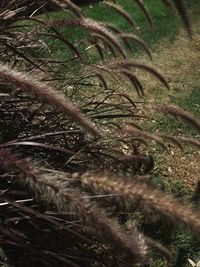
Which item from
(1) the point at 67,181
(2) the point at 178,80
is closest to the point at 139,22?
(2) the point at 178,80

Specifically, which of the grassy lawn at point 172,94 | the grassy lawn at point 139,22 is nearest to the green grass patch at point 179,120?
the grassy lawn at point 172,94

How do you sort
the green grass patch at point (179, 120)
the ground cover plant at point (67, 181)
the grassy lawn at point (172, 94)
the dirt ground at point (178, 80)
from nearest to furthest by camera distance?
1. the ground cover plant at point (67, 181)
2. the grassy lawn at point (172, 94)
3. the dirt ground at point (178, 80)
4. the green grass patch at point (179, 120)

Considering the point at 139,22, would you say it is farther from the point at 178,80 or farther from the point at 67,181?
the point at 67,181

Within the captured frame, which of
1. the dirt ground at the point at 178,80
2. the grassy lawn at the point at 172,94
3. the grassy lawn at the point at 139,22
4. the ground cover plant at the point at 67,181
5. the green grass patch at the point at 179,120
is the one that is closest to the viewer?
the ground cover plant at the point at 67,181

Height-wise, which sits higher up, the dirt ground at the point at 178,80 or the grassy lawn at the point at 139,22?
the grassy lawn at the point at 139,22

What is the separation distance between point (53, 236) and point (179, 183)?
1.51m

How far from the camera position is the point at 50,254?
265 centimetres

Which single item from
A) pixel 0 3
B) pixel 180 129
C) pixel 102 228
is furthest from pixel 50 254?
pixel 180 129

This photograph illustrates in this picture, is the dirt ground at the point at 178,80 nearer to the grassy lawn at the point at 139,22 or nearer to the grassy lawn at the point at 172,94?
the grassy lawn at the point at 172,94

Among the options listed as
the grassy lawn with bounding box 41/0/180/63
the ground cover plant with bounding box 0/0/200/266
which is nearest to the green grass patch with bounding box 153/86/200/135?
the ground cover plant with bounding box 0/0/200/266

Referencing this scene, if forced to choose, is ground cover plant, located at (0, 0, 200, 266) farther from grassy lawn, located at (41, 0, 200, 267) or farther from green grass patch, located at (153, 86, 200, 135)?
green grass patch, located at (153, 86, 200, 135)

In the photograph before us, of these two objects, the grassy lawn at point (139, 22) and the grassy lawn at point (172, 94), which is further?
the grassy lawn at point (139, 22)

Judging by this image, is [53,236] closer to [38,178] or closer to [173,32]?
[38,178]

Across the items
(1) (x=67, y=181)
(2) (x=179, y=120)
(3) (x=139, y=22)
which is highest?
(1) (x=67, y=181)
